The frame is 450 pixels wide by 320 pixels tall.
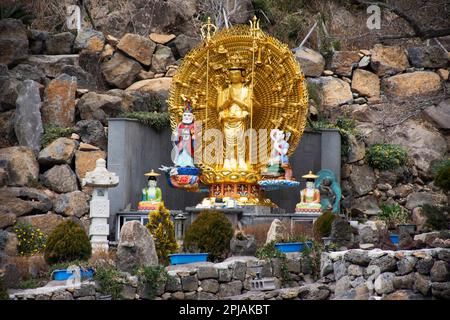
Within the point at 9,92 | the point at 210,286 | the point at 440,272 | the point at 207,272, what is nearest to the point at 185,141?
the point at 9,92

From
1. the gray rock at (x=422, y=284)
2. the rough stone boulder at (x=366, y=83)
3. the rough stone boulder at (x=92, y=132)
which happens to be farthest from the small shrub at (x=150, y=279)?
the rough stone boulder at (x=366, y=83)

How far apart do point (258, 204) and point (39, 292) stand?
829 cm

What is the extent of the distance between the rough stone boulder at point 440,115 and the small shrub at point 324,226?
8.22m

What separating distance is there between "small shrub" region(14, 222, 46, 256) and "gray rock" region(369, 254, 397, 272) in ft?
23.4

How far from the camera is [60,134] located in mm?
27703

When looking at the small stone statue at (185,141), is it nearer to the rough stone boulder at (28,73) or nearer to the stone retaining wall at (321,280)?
the rough stone boulder at (28,73)

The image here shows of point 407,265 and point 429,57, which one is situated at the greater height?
point 429,57

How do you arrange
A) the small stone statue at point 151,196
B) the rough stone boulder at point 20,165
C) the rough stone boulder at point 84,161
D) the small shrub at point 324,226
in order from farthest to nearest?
the rough stone boulder at point 84,161, the rough stone boulder at point 20,165, the small stone statue at point 151,196, the small shrub at point 324,226

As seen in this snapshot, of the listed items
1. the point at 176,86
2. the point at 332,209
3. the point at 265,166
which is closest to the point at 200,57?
the point at 176,86

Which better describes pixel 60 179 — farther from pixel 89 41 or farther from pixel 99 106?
pixel 89 41

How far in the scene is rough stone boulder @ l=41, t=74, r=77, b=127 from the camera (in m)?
28.3

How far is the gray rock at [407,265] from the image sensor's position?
1956 centimetres

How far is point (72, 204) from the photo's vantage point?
85.8 feet

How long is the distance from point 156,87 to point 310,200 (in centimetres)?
584
